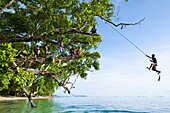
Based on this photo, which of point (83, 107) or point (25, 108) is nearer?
point (25, 108)

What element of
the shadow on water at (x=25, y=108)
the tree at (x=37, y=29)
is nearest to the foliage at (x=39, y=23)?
the tree at (x=37, y=29)

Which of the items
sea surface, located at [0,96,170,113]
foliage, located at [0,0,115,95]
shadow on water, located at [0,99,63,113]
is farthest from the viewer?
sea surface, located at [0,96,170,113]

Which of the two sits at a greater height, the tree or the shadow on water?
the tree

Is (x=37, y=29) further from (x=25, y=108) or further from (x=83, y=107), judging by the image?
(x=83, y=107)

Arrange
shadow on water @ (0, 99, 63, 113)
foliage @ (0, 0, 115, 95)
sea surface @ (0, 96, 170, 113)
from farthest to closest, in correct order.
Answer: sea surface @ (0, 96, 170, 113) < shadow on water @ (0, 99, 63, 113) < foliage @ (0, 0, 115, 95)

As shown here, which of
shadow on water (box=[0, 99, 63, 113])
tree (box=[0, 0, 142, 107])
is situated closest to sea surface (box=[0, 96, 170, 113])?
shadow on water (box=[0, 99, 63, 113])

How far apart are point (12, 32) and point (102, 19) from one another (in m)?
10.8

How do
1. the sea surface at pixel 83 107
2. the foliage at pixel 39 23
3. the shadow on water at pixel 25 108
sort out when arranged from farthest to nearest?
the sea surface at pixel 83 107, the shadow on water at pixel 25 108, the foliage at pixel 39 23

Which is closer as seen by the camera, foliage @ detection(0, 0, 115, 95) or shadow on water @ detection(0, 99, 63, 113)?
foliage @ detection(0, 0, 115, 95)

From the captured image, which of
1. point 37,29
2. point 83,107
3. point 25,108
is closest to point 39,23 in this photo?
point 37,29

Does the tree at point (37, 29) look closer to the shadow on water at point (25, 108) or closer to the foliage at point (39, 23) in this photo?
the foliage at point (39, 23)

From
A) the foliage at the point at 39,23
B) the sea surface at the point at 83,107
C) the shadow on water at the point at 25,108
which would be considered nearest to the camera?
the foliage at the point at 39,23

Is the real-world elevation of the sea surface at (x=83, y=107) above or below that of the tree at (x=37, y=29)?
below

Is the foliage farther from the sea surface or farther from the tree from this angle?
the sea surface
